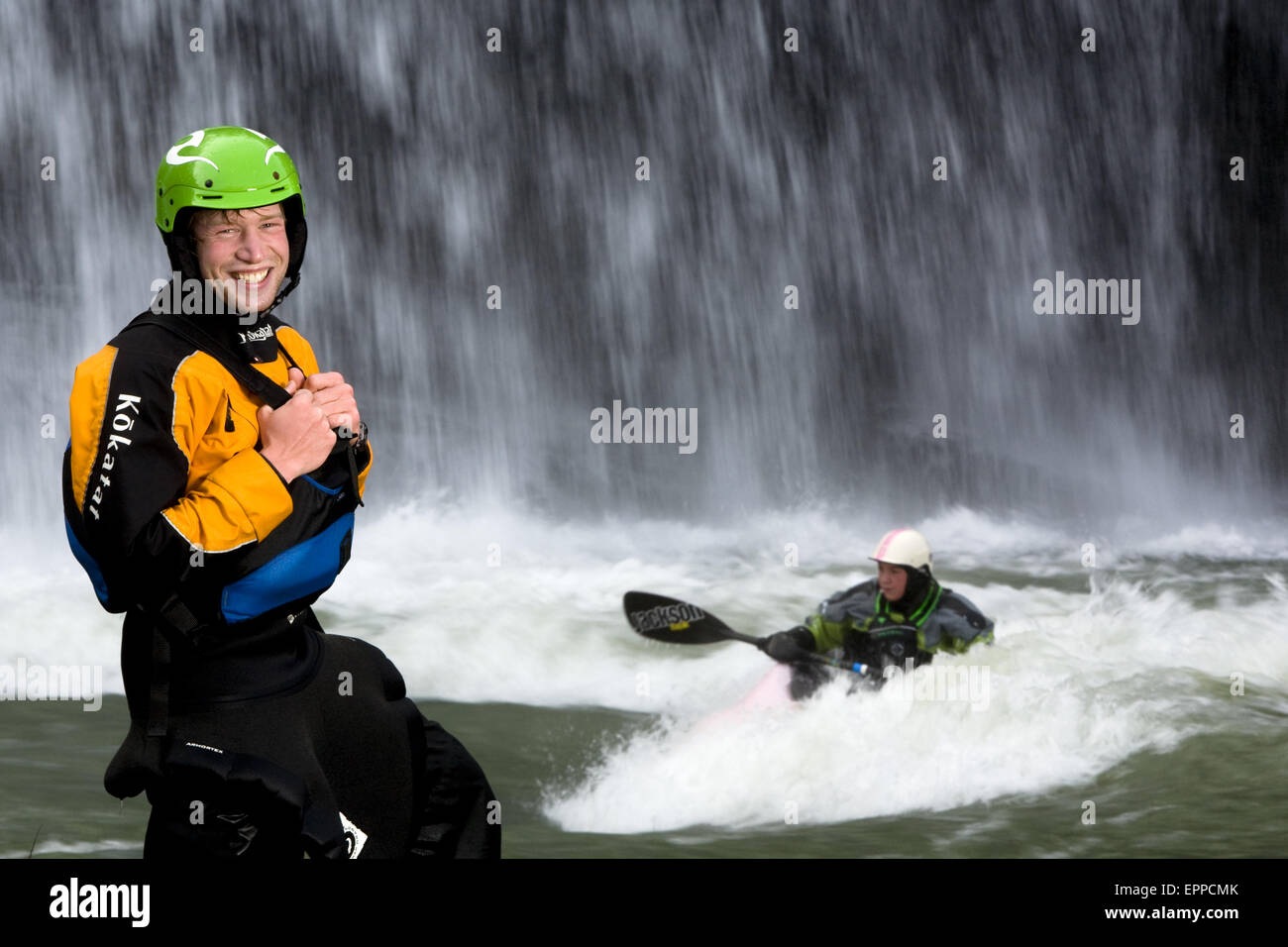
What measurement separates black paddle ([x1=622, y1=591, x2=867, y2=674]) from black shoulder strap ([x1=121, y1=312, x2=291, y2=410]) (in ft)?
14.7

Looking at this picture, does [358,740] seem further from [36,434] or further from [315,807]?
[36,434]

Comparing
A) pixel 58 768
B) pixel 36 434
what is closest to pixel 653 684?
pixel 58 768

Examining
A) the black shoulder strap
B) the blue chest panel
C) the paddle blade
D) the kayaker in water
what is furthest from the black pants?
the kayaker in water

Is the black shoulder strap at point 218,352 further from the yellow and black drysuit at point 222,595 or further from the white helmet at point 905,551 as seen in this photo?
the white helmet at point 905,551

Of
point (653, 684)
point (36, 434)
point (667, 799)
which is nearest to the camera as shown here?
point (667, 799)

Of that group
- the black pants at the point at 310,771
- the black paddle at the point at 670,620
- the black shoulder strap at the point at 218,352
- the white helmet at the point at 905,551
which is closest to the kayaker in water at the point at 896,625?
the white helmet at the point at 905,551

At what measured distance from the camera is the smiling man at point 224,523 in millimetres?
2139

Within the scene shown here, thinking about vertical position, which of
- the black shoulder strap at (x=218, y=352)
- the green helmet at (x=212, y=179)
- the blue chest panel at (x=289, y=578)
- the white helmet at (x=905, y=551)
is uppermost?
the green helmet at (x=212, y=179)

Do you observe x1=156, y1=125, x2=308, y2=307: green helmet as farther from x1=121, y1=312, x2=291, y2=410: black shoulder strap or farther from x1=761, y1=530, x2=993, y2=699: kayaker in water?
x1=761, y1=530, x2=993, y2=699: kayaker in water

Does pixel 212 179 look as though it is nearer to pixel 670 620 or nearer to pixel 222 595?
pixel 222 595

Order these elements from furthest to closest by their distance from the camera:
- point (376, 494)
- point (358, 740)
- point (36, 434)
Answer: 1. point (376, 494)
2. point (36, 434)
3. point (358, 740)

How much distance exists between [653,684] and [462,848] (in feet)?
34.7

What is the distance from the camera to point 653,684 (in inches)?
516

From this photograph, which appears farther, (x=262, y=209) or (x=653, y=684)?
(x=653, y=684)
